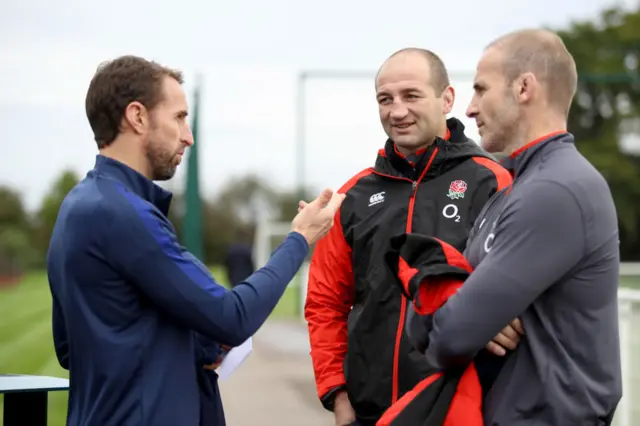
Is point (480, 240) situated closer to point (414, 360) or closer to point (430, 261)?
point (430, 261)

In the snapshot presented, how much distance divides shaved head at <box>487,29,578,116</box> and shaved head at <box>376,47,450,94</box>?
3.03ft

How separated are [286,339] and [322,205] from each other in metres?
15.0

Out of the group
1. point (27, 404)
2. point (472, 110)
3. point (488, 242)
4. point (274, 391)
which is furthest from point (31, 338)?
point (488, 242)

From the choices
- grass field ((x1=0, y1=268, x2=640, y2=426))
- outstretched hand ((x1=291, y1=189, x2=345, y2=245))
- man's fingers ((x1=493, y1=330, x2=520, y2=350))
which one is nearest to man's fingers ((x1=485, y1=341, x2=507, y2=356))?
man's fingers ((x1=493, y1=330, x2=520, y2=350))

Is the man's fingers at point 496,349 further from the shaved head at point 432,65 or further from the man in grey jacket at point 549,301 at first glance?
the shaved head at point 432,65

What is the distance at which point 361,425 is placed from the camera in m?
3.38

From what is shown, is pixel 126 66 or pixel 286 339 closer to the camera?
pixel 126 66

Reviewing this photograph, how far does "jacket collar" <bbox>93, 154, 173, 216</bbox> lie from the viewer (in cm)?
274

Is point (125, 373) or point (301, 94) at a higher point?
point (125, 373)

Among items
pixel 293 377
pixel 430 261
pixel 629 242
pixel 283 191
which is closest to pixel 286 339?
pixel 293 377

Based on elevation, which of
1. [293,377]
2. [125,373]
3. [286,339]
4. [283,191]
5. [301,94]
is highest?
[125,373]

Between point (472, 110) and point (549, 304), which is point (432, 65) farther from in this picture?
point (549, 304)

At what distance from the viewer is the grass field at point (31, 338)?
A: 1104 cm

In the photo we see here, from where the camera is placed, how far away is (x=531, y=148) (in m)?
2.48
